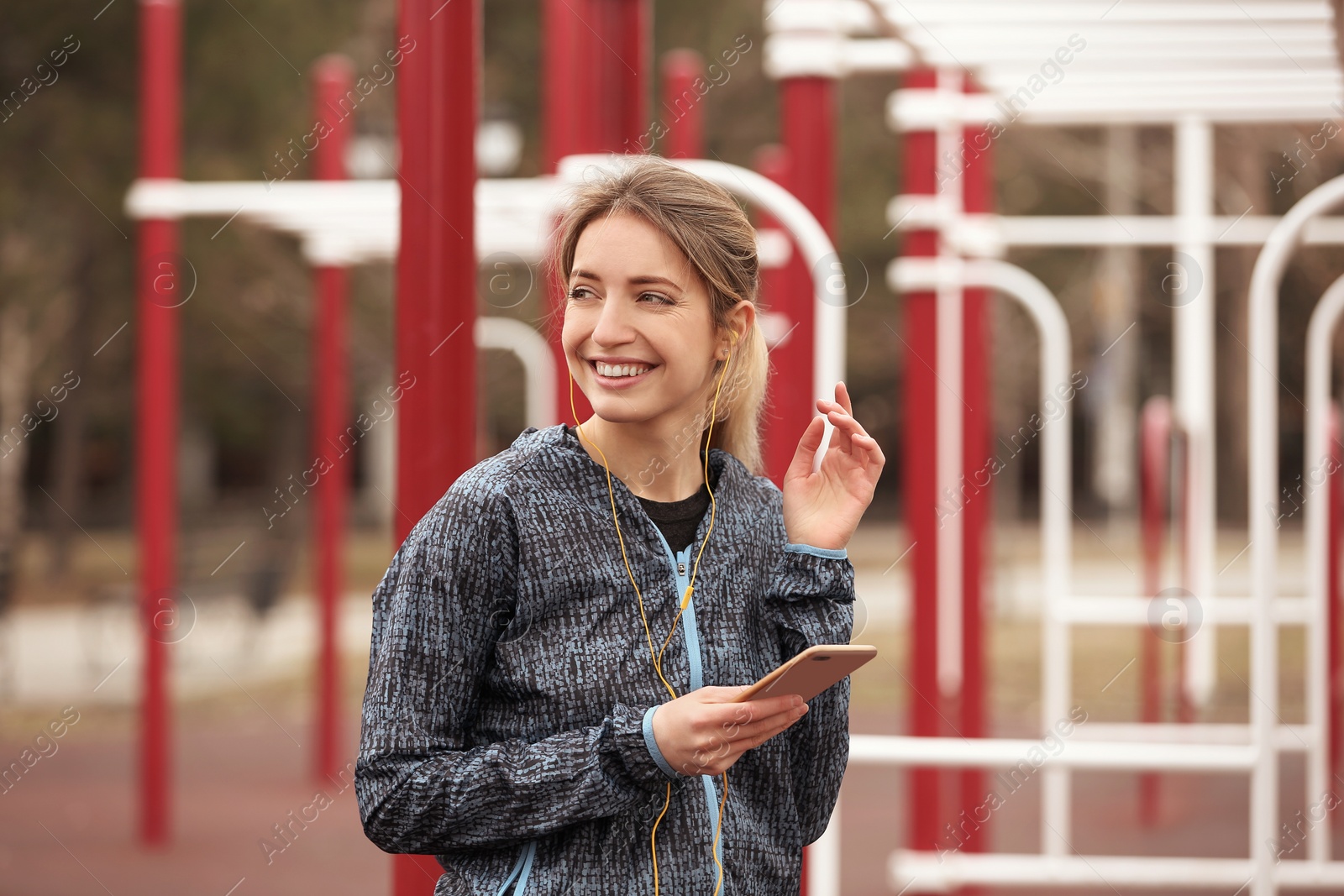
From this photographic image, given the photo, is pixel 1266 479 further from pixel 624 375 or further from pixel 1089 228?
pixel 1089 228

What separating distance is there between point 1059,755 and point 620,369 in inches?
68.5

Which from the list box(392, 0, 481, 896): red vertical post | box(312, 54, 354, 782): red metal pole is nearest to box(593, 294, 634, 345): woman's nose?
box(392, 0, 481, 896): red vertical post

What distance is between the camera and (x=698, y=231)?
1.73 meters

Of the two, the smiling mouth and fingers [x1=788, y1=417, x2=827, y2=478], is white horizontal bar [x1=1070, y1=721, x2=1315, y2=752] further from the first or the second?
the smiling mouth

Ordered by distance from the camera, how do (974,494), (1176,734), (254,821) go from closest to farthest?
(974,494)
(1176,734)
(254,821)

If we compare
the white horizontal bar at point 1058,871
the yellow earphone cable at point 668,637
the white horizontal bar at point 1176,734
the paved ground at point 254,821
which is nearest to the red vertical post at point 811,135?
the white horizontal bar at point 1058,871

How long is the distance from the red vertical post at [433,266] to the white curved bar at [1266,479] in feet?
5.21

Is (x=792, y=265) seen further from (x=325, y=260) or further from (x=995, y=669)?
(x=995, y=669)

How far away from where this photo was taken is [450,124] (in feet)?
8.04

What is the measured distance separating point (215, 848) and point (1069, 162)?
16579 millimetres

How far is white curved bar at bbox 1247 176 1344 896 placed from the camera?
10.0 feet

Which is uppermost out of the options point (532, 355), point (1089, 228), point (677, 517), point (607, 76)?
point (1089, 228)

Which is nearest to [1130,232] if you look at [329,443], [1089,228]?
[1089,228]

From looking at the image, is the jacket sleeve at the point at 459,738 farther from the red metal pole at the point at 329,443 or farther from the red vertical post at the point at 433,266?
the red metal pole at the point at 329,443
